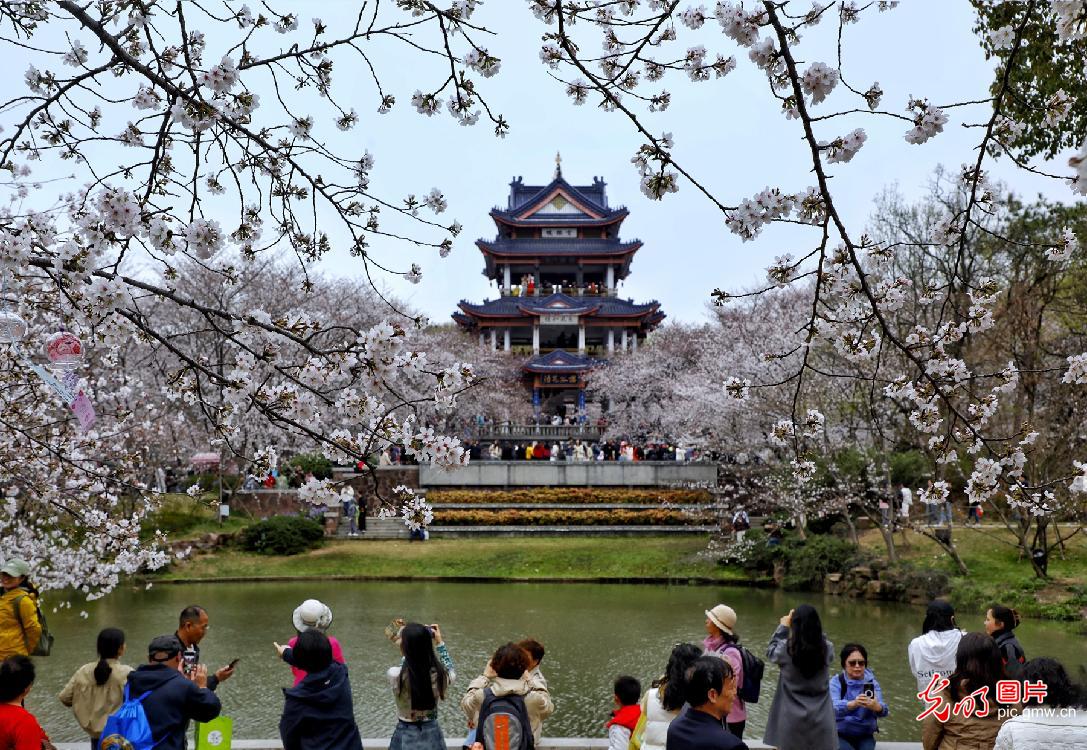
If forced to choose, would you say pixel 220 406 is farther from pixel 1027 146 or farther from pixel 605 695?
pixel 1027 146

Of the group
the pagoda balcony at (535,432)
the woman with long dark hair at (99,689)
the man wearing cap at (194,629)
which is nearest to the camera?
→ the woman with long dark hair at (99,689)

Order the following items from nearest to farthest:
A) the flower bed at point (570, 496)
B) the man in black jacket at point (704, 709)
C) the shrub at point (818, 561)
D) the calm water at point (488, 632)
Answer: the man in black jacket at point (704, 709) → the calm water at point (488, 632) → the shrub at point (818, 561) → the flower bed at point (570, 496)

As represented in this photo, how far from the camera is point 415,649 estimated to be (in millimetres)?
4609

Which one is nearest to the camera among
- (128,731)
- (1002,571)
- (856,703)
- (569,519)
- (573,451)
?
(128,731)

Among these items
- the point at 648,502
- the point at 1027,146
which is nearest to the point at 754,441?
the point at 648,502

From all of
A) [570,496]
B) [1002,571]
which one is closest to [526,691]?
[1002,571]

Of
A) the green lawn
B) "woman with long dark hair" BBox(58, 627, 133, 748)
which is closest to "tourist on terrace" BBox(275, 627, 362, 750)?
"woman with long dark hair" BBox(58, 627, 133, 748)

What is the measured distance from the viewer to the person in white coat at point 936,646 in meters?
5.29

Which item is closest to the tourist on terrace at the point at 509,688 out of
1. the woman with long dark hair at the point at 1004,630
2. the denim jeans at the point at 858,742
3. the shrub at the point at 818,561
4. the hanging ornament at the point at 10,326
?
the denim jeans at the point at 858,742

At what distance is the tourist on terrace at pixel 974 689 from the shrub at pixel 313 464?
21893mm

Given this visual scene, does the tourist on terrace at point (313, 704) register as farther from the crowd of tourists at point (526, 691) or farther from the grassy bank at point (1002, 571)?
the grassy bank at point (1002, 571)

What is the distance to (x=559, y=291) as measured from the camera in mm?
41188

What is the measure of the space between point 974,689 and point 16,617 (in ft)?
16.1

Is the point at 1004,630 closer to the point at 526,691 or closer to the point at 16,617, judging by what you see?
the point at 526,691
